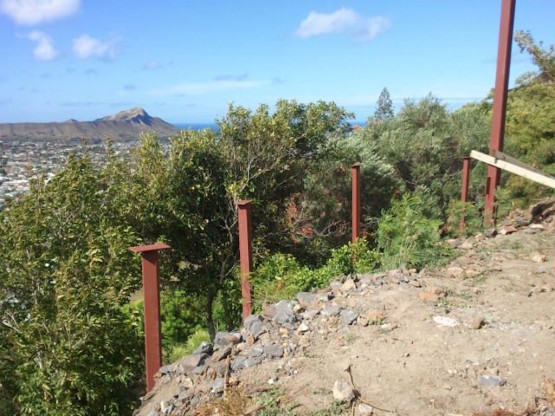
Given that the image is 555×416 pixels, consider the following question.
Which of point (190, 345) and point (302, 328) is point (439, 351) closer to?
point (302, 328)

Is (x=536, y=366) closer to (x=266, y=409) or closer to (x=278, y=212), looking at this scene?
(x=266, y=409)

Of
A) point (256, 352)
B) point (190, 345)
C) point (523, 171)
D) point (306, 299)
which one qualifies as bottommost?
point (190, 345)

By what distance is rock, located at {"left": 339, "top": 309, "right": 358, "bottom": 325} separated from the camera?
444cm

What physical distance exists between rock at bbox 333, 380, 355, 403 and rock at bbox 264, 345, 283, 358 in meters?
0.71

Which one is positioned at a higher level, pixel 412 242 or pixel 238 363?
pixel 412 242

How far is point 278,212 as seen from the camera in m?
9.07

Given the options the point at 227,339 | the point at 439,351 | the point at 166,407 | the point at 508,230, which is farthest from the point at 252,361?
the point at 508,230

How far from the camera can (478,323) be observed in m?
4.19

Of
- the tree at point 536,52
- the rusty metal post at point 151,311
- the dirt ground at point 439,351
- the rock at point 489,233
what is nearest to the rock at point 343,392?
the dirt ground at point 439,351

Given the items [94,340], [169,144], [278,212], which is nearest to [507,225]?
[278,212]

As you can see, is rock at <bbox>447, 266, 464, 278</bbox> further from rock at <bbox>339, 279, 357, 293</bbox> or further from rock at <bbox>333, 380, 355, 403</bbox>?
rock at <bbox>333, 380, 355, 403</bbox>

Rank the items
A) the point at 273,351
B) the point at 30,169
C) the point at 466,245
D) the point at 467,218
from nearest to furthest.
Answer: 1. the point at 273,351
2. the point at 30,169
3. the point at 466,245
4. the point at 467,218

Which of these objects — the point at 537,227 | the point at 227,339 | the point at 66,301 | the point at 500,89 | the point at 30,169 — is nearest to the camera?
the point at 227,339

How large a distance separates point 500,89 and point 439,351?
6426mm
